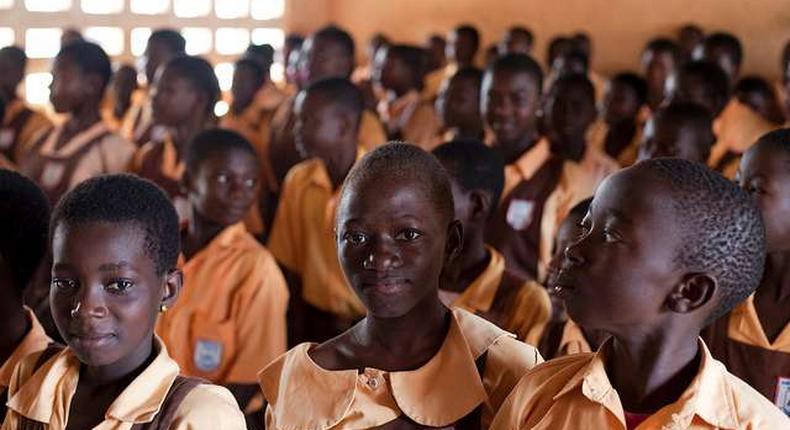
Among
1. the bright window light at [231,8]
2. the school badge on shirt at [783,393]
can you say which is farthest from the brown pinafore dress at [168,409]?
the bright window light at [231,8]

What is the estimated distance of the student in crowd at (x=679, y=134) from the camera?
3238mm

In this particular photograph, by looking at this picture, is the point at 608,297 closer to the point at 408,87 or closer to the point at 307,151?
the point at 307,151

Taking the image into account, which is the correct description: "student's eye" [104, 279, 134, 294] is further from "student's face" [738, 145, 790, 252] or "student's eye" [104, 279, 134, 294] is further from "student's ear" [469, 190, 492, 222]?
"student's face" [738, 145, 790, 252]

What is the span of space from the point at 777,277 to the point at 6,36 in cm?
516

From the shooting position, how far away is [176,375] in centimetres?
164

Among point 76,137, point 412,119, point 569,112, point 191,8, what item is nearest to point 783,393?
point 569,112


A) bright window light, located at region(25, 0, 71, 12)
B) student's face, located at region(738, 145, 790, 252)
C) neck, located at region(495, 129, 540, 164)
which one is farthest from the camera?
bright window light, located at region(25, 0, 71, 12)

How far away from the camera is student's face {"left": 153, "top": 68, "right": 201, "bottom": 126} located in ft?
13.0

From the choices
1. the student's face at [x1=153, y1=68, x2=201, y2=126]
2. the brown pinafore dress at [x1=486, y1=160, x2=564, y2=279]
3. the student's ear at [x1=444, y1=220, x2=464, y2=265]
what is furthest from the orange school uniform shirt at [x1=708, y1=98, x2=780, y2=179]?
the student's ear at [x1=444, y1=220, x2=464, y2=265]

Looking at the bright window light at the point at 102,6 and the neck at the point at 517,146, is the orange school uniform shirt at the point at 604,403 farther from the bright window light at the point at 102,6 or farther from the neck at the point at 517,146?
the bright window light at the point at 102,6

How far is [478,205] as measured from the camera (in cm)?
248

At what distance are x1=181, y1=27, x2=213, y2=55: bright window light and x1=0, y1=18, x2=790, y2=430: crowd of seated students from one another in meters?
3.83

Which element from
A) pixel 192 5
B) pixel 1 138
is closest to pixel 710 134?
pixel 1 138

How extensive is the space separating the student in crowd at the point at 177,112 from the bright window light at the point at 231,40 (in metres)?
3.74
